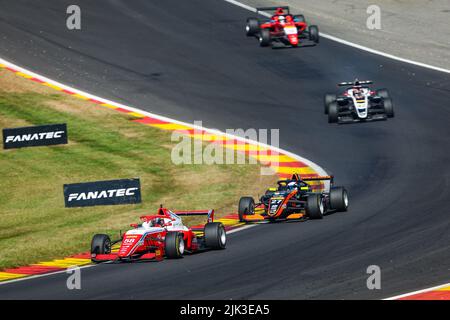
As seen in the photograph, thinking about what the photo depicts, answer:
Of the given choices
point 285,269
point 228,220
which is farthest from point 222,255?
point 228,220

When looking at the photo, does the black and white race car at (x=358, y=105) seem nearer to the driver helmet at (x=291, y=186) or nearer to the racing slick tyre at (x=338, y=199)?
the driver helmet at (x=291, y=186)

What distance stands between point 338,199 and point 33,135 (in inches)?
474

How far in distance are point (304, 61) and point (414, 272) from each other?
73.6 ft

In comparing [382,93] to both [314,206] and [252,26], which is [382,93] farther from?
[314,206]

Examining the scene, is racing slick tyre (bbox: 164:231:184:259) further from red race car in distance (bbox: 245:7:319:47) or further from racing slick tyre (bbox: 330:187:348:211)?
red race car in distance (bbox: 245:7:319:47)

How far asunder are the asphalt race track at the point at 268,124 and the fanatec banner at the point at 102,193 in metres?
4.24

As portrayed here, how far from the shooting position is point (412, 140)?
31703 mm

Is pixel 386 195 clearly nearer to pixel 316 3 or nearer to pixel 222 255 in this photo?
pixel 222 255

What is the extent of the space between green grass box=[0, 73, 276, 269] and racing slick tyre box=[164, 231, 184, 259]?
3.11m

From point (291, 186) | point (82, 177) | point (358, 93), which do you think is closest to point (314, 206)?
point (291, 186)

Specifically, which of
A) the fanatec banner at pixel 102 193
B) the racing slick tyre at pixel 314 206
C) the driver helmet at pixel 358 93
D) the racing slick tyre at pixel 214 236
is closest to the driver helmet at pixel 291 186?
→ the racing slick tyre at pixel 314 206

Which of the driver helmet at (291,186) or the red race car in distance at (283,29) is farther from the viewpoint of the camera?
the red race car in distance at (283,29)

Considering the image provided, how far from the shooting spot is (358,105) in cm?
3366

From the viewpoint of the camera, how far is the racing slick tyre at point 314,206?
23.8 meters
